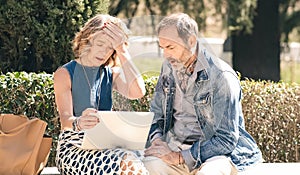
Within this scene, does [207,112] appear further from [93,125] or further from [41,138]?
[41,138]

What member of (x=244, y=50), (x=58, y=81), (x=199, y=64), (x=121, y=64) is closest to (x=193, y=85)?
(x=199, y=64)

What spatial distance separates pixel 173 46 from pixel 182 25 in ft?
0.42

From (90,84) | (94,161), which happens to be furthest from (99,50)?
(94,161)

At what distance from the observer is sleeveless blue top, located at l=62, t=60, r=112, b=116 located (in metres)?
4.79

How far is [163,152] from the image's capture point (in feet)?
15.0

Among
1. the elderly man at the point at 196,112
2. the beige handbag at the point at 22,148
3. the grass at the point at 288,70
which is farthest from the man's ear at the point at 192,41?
the grass at the point at 288,70

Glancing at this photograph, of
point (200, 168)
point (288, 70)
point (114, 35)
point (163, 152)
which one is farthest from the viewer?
point (288, 70)

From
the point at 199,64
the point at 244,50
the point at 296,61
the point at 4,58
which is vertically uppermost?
the point at 199,64

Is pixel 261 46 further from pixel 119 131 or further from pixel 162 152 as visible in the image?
pixel 119 131

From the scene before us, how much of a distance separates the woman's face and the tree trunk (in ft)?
27.0

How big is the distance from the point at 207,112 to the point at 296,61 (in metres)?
21.6

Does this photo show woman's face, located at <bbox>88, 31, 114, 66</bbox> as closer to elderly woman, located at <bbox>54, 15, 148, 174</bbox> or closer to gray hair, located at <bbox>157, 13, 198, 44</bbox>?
elderly woman, located at <bbox>54, 15, 148, 174</bbox>

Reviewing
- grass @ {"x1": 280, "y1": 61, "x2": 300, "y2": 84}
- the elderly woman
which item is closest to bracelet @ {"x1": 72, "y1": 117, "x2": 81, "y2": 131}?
the elderly woman

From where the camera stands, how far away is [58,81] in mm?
4746
